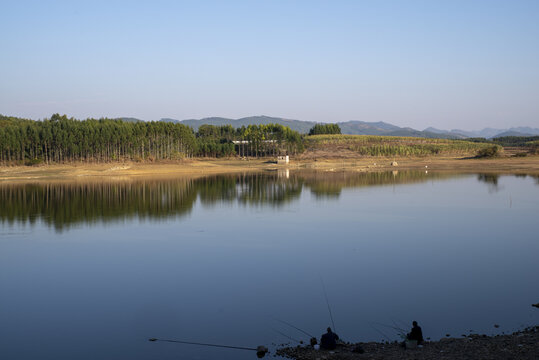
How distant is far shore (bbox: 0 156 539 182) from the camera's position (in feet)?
239

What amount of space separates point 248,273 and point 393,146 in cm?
11149

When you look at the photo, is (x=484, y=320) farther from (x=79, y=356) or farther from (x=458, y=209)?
(x=458, y=209)

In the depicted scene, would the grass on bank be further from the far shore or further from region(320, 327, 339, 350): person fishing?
region(320, 327, 339, 350): person fishing

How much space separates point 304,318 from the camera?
14625 millimetres

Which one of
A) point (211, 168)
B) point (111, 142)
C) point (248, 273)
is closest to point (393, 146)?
point (211, 168)

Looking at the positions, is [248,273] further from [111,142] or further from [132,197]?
[111,142]

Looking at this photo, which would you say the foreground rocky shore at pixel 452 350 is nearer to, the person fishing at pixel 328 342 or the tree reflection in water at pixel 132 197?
the person fishing at pixel 328 342

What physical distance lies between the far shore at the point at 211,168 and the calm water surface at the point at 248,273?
33.4 metres

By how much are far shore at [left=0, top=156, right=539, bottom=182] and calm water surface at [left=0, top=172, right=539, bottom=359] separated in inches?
1315

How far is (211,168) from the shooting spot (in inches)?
3597

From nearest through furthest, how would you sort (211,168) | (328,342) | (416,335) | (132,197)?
(328,342)
(416,335)
(132,197)
(211,168)

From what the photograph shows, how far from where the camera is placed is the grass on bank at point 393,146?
12127 centimetres

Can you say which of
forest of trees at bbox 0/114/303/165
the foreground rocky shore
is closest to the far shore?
forest of trees at bbox 0/114/303/165

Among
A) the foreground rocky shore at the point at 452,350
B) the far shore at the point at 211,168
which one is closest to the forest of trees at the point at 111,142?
the far shore at the point at 211,168
